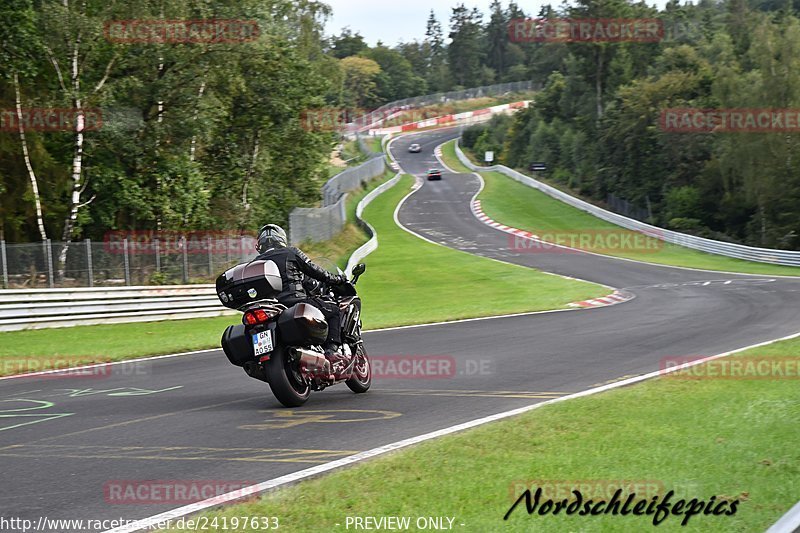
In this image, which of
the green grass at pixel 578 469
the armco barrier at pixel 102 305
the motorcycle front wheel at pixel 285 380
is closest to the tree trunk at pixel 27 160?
the armco barrier at pixel 102 305

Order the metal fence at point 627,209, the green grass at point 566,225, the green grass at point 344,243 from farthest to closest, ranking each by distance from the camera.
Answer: the metal fence at point 627,209 < the green grass at point 566,225 < the green grass at point 344,243

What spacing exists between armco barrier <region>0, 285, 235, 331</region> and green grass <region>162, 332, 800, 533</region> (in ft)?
47.4

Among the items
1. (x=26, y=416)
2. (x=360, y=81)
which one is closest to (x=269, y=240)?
(x=26, y=416)

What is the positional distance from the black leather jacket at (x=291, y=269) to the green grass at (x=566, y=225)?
31004mm

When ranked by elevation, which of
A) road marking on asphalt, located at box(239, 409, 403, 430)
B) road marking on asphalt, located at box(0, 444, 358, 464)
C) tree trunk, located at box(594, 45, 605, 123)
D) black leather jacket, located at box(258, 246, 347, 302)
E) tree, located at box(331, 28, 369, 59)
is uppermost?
tree, located at box(331, 28, 369, 59)

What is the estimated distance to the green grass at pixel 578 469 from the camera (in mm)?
4988

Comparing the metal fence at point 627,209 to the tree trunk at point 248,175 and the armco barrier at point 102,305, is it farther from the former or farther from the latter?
Answer: the armco barrier at point 102,305

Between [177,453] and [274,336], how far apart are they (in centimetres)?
182

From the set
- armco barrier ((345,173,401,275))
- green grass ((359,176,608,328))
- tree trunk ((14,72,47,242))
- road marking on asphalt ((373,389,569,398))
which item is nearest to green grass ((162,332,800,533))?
road marking on asphalt ((373,389,569,398))

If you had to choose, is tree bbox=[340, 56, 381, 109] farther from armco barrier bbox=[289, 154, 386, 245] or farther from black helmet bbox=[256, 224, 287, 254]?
black helmet bbox=[256, 224, 287, 254]

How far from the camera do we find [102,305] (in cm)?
2097

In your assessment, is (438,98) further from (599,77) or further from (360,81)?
(599,77)

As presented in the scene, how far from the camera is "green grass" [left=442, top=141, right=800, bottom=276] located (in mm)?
39500

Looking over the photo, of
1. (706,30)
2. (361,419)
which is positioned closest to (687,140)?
(706,30)
